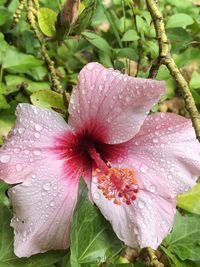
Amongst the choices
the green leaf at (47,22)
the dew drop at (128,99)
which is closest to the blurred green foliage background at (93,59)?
the green leaf at (47,22)

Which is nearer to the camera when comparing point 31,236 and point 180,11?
point 31,236

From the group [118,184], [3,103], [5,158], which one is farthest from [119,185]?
[3,103]

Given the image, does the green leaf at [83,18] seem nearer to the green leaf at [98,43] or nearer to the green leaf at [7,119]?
the green leaf at [98,43]

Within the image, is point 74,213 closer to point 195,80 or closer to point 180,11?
point 195,80

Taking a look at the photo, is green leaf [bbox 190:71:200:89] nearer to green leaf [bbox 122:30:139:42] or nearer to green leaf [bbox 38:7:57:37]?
green leaf [bbox 122:30:139:42]

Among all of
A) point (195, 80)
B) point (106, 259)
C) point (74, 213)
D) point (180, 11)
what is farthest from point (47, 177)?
point (180, 11)

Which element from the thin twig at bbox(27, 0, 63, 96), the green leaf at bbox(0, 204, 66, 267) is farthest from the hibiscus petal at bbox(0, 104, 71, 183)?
the thin twig at bbox(27, 0, 63, 96)
